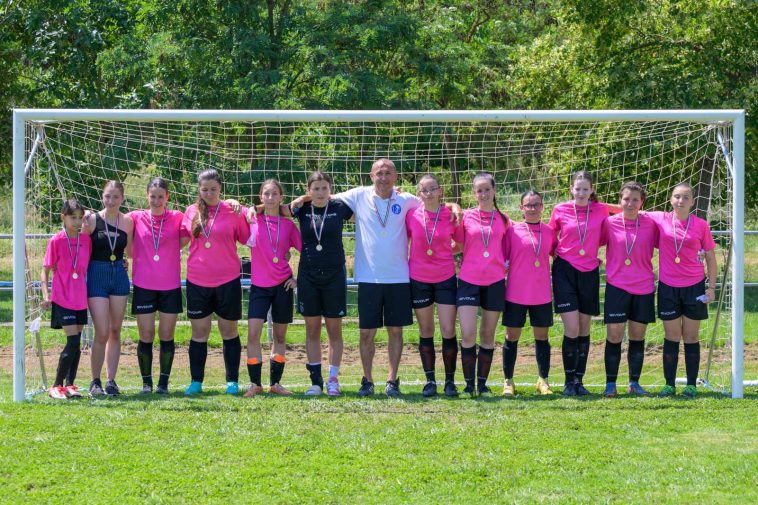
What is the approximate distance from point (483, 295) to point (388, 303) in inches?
31.0

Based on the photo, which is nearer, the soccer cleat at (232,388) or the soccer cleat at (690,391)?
the soccer cleat at (690,391)

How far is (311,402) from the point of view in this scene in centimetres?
770

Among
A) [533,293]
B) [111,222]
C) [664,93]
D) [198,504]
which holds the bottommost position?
[198,504]

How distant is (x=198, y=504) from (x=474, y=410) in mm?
2793

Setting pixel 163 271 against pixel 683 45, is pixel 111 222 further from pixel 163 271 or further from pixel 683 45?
pixel 683 45

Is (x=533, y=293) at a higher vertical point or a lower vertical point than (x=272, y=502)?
higher

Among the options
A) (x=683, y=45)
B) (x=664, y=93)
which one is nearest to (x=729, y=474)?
(x=664, y=93)

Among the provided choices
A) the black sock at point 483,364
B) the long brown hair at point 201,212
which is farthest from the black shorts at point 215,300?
the black sock at point 483,364

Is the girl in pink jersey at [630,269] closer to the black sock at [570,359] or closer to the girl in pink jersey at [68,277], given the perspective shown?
the black sock at [570,359]

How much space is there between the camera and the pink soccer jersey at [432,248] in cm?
796

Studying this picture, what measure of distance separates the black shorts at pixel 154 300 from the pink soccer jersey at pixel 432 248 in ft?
6.57

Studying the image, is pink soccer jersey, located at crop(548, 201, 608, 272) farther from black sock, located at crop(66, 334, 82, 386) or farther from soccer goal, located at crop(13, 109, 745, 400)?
black sock, located at crop(66, 334, 82, 386)

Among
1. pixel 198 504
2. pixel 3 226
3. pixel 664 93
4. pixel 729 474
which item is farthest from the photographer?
pixel 3 226

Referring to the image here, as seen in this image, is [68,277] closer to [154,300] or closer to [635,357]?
[154,300]
